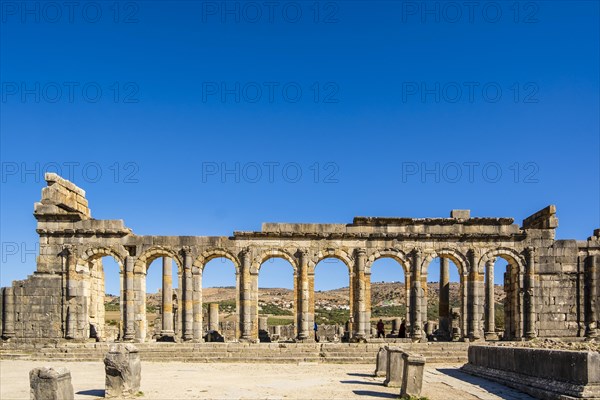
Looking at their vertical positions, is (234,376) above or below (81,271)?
below

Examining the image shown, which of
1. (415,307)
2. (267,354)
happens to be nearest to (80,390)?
(267,354)

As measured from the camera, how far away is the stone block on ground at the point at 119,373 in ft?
41.7

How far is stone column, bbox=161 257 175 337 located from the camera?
26.5 meters

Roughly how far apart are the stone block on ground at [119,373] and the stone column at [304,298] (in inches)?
512

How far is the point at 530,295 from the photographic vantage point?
1007 inches

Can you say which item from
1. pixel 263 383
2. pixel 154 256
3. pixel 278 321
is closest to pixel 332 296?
pixel 278 321

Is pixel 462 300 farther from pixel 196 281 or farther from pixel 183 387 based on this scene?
pixel 183 387

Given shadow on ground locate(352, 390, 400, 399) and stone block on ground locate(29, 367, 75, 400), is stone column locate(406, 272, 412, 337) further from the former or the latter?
stone block on ground locate(29, 367, 75, 400)

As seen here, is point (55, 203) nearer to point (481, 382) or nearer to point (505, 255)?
point (481, 382)

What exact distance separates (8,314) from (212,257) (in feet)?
28.3

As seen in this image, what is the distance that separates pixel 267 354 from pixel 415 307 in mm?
6864

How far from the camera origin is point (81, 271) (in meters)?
25.4

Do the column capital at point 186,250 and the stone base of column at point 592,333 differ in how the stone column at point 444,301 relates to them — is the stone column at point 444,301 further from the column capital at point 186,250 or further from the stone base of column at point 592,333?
the column capital at point 186,250

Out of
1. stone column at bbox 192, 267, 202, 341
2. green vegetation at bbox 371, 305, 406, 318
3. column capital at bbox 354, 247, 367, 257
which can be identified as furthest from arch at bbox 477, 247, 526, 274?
green vegetation at bbox 371, 305, 406, 318
